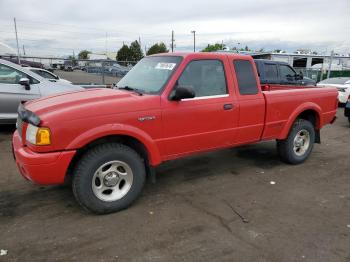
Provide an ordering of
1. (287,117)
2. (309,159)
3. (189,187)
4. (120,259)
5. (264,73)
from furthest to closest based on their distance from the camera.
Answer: (264,73) < (309,159) < (287,117) < (189,187) < (120,259)

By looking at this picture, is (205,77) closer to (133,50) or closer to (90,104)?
(90,104)

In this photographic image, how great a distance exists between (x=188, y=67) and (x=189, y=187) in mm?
1656

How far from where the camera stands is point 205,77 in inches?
179

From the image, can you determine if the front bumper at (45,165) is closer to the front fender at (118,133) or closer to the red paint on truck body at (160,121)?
the red paint on truck body at (160,121)

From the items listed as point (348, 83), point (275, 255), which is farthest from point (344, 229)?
point (348, 83)

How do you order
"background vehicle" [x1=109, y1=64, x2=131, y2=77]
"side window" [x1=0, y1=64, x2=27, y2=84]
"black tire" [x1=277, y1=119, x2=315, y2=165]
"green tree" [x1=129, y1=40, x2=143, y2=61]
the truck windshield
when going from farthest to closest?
"green tree" [x1=129, y1=40, x2=143, y2=61]
"background vehicle" [x1=109, y1=64, x2=131, y2=77]
"side window" [x1=0, y1=64, x2=27, y2=84]
"black tire" [x1=277, y1=119, x2=315, y2=165]
the truck windshield

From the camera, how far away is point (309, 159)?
6.25 m

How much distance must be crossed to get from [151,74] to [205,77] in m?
0.72

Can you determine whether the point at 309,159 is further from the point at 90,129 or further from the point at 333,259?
the point at 90,129

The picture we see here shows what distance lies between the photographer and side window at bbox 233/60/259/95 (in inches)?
191

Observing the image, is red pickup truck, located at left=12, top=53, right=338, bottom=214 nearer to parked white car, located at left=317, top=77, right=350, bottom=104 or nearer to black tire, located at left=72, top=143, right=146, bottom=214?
black tire, located at left=72, top=143, right=146, bottom=214

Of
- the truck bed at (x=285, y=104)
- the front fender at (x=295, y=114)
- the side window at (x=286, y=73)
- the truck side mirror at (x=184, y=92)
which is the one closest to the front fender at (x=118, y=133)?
the truck side mirror at (x=184, y=92)

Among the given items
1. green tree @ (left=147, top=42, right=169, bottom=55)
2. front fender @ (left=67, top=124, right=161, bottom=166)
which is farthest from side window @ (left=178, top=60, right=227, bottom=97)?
green tree @ (left=147, top=42, right=169, bottom=55)

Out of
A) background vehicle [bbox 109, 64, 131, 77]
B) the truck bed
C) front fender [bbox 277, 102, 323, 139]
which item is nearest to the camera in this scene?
the truck bed
